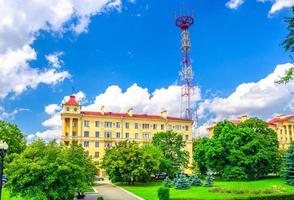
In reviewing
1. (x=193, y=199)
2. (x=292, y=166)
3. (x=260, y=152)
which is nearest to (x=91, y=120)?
(x=260, y=152)

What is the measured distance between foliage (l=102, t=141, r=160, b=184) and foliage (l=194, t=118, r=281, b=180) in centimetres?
960

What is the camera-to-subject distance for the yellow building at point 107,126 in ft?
241

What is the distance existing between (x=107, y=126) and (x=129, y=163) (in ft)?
84.8

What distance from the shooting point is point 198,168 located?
68062mm

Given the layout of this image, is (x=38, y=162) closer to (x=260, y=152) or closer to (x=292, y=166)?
(x=292, y=166)

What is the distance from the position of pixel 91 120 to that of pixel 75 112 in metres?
4.30

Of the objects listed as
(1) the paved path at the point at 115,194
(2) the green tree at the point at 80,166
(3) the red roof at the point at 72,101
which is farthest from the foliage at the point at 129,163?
(3) the red roof at the point at 72,101

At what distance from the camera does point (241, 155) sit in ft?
177

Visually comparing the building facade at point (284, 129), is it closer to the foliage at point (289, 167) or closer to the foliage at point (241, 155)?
the foliage at point (241, 155)

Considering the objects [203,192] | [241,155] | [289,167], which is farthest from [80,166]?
[241,155]

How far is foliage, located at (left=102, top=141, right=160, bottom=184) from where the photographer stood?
52.4 meters

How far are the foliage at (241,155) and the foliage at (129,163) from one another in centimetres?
960

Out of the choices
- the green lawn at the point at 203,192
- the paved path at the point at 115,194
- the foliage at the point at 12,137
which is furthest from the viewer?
the foliage at the point at 12,137

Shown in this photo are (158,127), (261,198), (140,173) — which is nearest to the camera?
(261,198)
